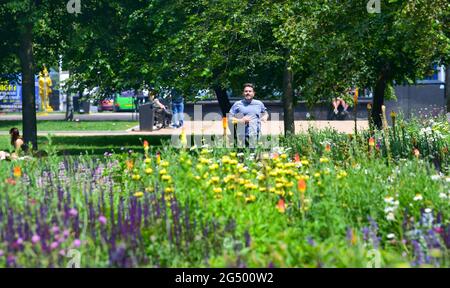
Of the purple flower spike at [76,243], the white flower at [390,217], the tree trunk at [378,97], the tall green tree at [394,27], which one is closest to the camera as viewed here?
the purple flower spike at [76,243]

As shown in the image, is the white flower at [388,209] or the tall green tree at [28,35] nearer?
the white flower at [388,209]

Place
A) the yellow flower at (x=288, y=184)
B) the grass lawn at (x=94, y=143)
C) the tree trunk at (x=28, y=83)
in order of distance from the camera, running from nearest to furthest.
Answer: the yellow flower at (x=288, y=184), the tree trunk at (x=28, y=83), the grass lawn at (x=94, y=143)

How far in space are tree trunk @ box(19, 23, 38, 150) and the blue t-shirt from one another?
829 centimetres

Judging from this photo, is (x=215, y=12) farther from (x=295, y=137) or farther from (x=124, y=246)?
(x=124, y=246)

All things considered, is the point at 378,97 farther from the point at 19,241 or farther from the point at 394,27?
the point at 19,241

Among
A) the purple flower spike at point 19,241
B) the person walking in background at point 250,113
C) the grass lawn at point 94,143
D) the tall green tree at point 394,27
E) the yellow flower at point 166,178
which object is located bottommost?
the grass lawn at point 94,143

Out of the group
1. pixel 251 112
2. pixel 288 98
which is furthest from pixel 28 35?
pixel 251 112

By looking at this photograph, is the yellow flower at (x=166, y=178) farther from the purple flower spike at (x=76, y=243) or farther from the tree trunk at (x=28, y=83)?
the tree trunk at (x=28, y=83)

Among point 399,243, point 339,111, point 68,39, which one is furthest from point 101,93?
point 399,243

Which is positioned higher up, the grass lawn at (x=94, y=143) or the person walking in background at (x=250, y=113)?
the person walking in background at (x=250, y=113)

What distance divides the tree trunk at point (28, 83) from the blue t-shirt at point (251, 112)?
8.29 metres

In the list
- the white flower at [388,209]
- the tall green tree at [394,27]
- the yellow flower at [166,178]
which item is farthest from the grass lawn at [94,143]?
the white flower at [388,209]

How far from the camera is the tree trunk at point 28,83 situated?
23938 millimetres

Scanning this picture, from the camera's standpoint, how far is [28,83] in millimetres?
24000
